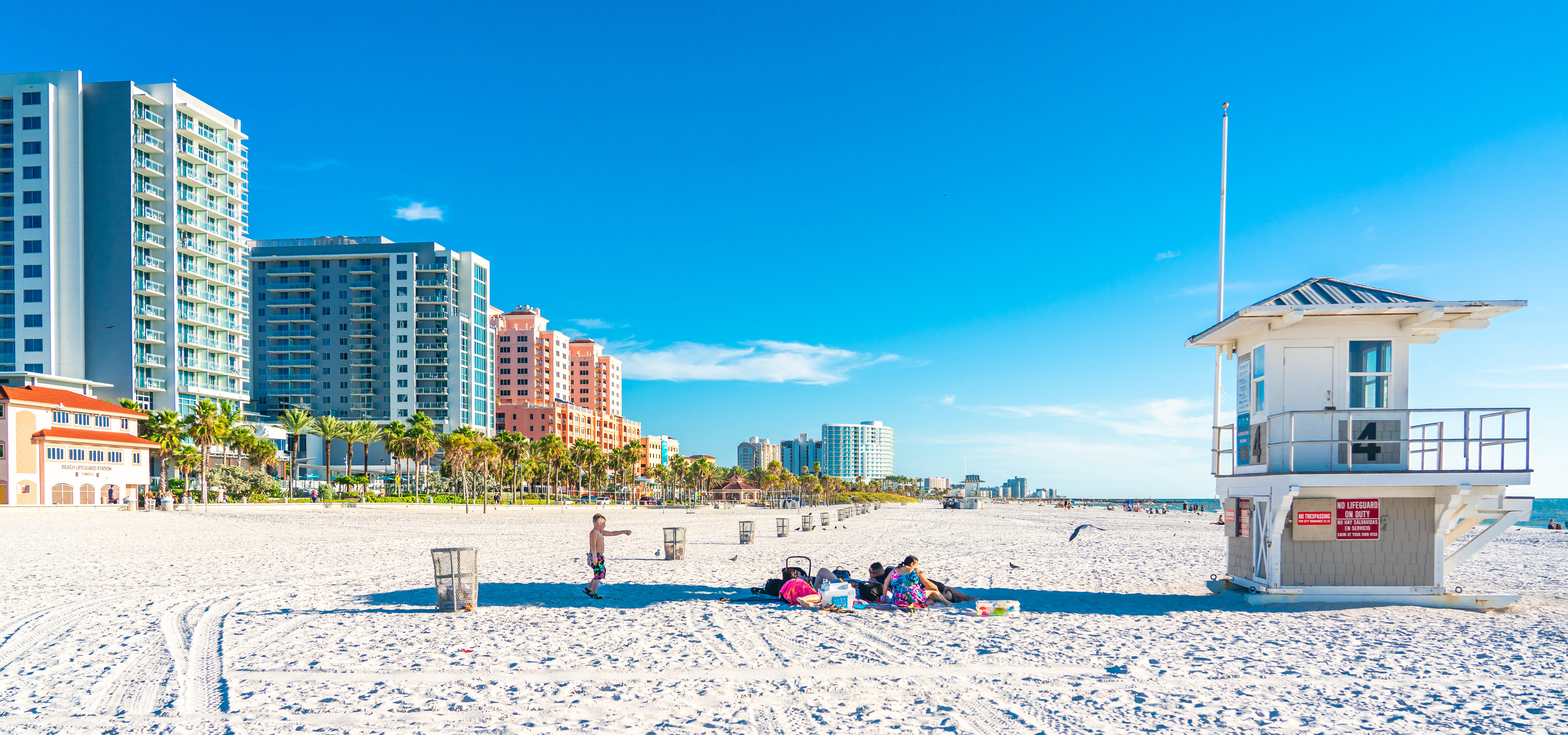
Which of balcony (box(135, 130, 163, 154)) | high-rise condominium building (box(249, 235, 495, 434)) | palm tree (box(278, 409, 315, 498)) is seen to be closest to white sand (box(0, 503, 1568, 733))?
palm tree (box(278, 409, 315, 498))

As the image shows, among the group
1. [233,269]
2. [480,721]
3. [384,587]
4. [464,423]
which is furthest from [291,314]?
[480,721]

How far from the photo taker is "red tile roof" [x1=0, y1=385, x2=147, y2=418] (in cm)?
4900

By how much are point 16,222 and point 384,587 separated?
258ft

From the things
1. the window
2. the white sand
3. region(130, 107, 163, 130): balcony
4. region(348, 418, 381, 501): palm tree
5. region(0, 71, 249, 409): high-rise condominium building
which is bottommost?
region(348, 418, 381, 501): palm tree

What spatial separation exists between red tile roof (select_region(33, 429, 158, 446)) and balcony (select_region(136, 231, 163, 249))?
21.4m

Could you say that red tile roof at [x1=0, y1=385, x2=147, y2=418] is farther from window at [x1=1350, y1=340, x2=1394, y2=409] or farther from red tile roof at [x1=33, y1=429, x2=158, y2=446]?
window at [x1=1350, y1=340, x2=1394, y2=409]

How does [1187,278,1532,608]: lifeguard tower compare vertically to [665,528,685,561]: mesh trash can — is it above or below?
above

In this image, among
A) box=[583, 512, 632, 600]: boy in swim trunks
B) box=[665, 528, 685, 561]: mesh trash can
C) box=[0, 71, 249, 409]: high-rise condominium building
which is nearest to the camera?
box=[583, 512, 632, 600]: boy in swim trunks

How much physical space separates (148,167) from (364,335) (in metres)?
42.5

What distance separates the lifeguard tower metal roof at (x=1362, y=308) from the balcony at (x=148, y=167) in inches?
3360

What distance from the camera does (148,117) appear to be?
7356 cm

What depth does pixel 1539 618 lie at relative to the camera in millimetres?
11219

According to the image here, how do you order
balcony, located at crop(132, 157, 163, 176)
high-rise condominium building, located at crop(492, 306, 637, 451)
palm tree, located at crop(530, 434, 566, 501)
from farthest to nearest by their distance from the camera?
1. high-rise condominium building, located at crop(492, 306, 637, 451)
2. palm tree, located at crop(530, 434, 566, 501)
3. balcony, located at crop(132, 157, 163, 176)

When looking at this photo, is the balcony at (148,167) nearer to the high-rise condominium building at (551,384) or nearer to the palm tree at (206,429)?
the palm tree at (206,429)
